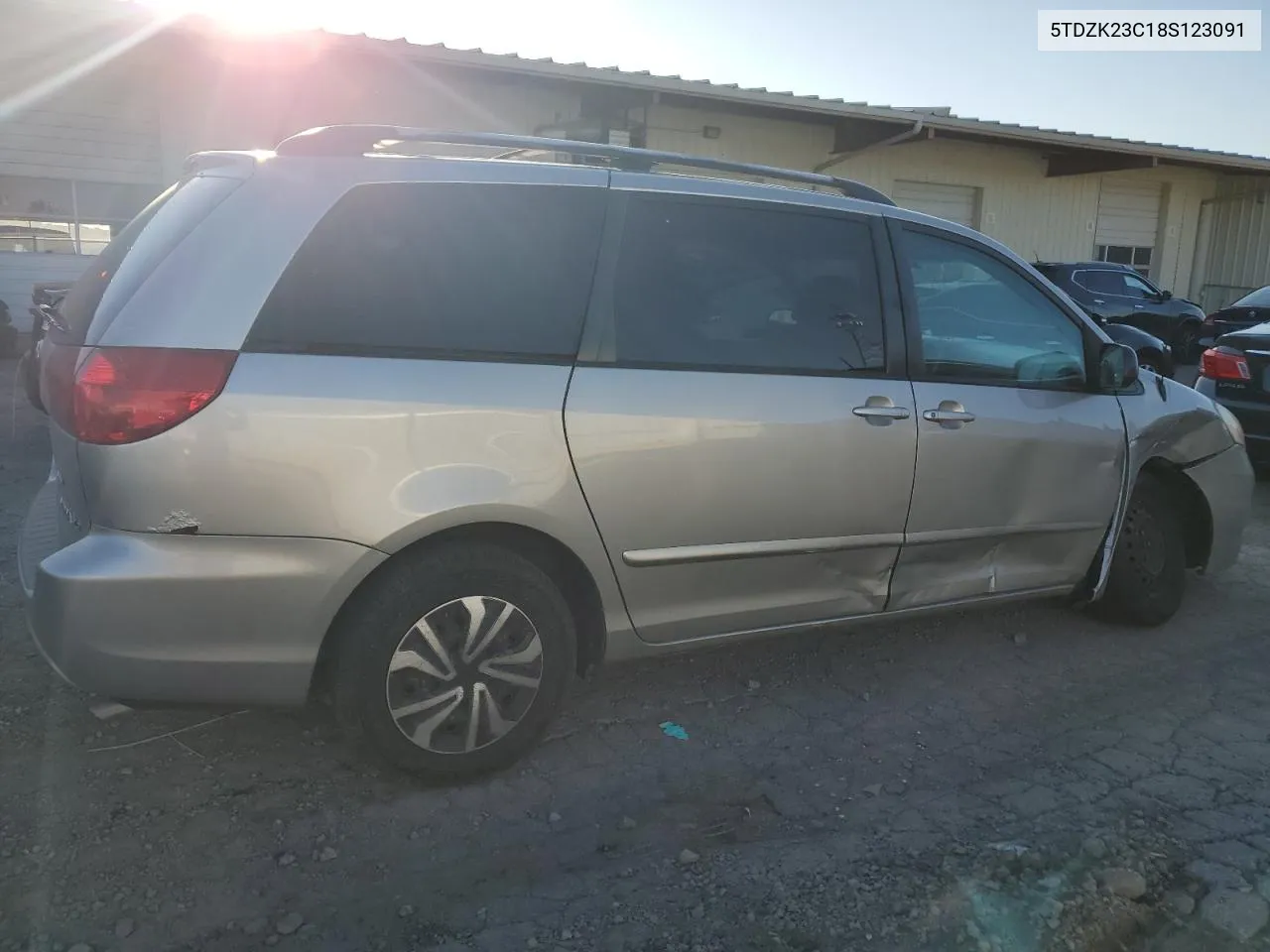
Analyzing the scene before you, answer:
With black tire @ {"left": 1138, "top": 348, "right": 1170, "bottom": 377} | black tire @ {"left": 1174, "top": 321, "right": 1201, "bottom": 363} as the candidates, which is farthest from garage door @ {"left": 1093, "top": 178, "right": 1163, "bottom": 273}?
black tire @ {"left": 1138, "top": 348, "right": 1170, "bottom": 377}

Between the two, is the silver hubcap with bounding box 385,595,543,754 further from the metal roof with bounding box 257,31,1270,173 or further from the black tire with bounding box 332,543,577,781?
the metal roof with bounding box 257,31,1270,173

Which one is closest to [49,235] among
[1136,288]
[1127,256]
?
[1136,288]

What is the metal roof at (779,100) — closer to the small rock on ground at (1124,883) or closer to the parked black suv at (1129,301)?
the parked black suv at (1129,301)

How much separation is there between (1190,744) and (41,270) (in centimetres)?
1304

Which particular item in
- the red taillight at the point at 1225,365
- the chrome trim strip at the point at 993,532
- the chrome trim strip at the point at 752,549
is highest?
the red taillight at the point at 1225,365

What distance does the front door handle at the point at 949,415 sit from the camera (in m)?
3.61

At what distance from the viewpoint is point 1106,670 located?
4.22 meters

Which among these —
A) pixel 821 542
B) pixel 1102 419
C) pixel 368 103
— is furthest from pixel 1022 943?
pixel 368 103

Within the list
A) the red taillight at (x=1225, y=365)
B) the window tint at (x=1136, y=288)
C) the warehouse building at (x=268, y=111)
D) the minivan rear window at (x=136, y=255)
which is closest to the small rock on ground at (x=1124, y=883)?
the minivan rear window at (x=136, y=255)

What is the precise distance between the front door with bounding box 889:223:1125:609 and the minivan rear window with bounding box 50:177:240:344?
235 cm

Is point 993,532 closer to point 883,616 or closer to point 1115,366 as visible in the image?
point 883,616

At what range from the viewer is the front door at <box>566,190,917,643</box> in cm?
311

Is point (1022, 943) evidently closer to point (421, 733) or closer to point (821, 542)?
point (821, 542)

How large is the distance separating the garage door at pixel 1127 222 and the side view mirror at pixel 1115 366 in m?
18.0
